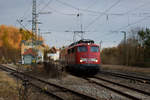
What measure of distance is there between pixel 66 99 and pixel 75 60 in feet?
27.9

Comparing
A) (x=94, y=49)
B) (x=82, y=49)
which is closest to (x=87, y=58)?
(x=82, y=49)

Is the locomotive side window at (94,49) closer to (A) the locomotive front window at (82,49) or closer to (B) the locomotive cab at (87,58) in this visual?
(B) the locomotive cab at (87,58)

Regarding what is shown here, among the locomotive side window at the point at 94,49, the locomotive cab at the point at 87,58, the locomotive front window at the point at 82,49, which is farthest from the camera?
the locomotive side window at the point at 94,49

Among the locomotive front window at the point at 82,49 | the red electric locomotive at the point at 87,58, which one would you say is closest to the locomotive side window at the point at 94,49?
the red electric locomotive at the point at 87,58

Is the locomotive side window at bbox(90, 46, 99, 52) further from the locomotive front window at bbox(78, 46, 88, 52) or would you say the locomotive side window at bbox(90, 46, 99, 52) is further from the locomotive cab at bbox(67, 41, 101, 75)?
the locomotive front window at bbox(78, 46, 88, 52)

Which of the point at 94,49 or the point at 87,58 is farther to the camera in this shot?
the point at 94,49

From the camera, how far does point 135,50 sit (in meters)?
35.4

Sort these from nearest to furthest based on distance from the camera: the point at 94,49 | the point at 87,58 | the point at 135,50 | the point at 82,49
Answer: the point at 87,58, the point at 82,49, the point at 94,49, the point at 135,50

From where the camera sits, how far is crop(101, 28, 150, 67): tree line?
33656 mm

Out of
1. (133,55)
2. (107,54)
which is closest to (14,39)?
(107,54)

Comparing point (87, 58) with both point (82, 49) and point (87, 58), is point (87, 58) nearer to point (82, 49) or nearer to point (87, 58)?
point (87, 58)

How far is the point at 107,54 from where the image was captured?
47.3 meters

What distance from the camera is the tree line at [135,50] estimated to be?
3366 cm

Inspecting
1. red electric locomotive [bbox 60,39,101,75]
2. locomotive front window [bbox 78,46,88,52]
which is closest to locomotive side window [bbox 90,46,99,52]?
red electric locomotive [bbox 60,39,101,75]
